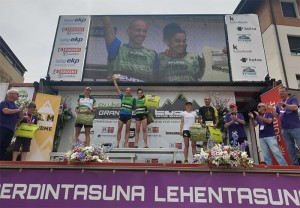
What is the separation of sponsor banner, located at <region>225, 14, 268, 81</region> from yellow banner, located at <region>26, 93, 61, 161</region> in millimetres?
5748

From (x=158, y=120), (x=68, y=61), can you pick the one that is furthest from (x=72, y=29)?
(x=158, y=120)

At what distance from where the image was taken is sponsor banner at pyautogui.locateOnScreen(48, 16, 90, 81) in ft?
33.8

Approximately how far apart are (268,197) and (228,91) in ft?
18.3

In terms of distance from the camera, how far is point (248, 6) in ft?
68.7

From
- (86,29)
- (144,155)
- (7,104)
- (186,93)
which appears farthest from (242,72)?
(7,104)

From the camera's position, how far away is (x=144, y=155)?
291 inches

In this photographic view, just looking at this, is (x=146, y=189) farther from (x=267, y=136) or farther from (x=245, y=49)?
(x=245, y=49)

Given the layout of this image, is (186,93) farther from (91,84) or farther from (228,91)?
(91,84)

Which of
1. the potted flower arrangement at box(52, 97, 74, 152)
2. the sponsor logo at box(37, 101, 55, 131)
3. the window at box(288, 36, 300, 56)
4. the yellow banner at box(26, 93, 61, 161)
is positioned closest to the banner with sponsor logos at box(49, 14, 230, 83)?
the potted flower arrangement at box(52, 97, 74, 152)

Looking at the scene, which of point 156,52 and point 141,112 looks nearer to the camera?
point 141,112

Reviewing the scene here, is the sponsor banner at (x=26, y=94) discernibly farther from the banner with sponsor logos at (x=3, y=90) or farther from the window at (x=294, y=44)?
the window at (x=294, y=44)

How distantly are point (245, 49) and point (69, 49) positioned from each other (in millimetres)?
6113

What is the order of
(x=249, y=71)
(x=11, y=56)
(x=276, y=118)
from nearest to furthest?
(x=276, y=118)
(x=249, y=71)
(x=11, y=56)

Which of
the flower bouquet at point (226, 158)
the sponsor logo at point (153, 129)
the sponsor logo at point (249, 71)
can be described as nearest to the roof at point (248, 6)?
the sponsor logo at point (249, 71)
